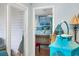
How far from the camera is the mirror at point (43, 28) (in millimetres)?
1860

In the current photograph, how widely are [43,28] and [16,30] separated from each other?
9.2 inches

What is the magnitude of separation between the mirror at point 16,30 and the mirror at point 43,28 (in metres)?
0.13

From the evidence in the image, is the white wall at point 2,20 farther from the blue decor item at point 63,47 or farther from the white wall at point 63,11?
the blue decor item at point 63,47

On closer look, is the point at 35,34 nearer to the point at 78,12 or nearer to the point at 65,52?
the point at 65,52

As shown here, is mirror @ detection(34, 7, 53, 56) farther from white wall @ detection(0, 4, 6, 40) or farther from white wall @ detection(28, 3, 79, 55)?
white wall @ detection(0, 4, 6, 40)

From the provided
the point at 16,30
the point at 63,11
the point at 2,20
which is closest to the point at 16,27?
the point at 16,30

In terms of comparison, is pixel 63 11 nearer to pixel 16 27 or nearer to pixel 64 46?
pixel 64 46

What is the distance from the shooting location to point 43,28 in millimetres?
1870

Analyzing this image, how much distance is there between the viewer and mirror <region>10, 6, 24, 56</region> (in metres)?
1.87

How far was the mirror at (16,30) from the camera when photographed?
187 cm

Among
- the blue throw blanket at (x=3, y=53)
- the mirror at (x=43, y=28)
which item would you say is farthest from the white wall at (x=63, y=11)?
the blue throw blanket at (x=3, y=53)

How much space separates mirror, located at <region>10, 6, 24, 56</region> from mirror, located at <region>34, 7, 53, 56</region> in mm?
131

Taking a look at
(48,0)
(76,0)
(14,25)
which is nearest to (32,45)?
(14,25)

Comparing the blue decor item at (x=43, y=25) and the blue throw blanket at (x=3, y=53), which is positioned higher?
the blue decor item at (x=43, y=25)
